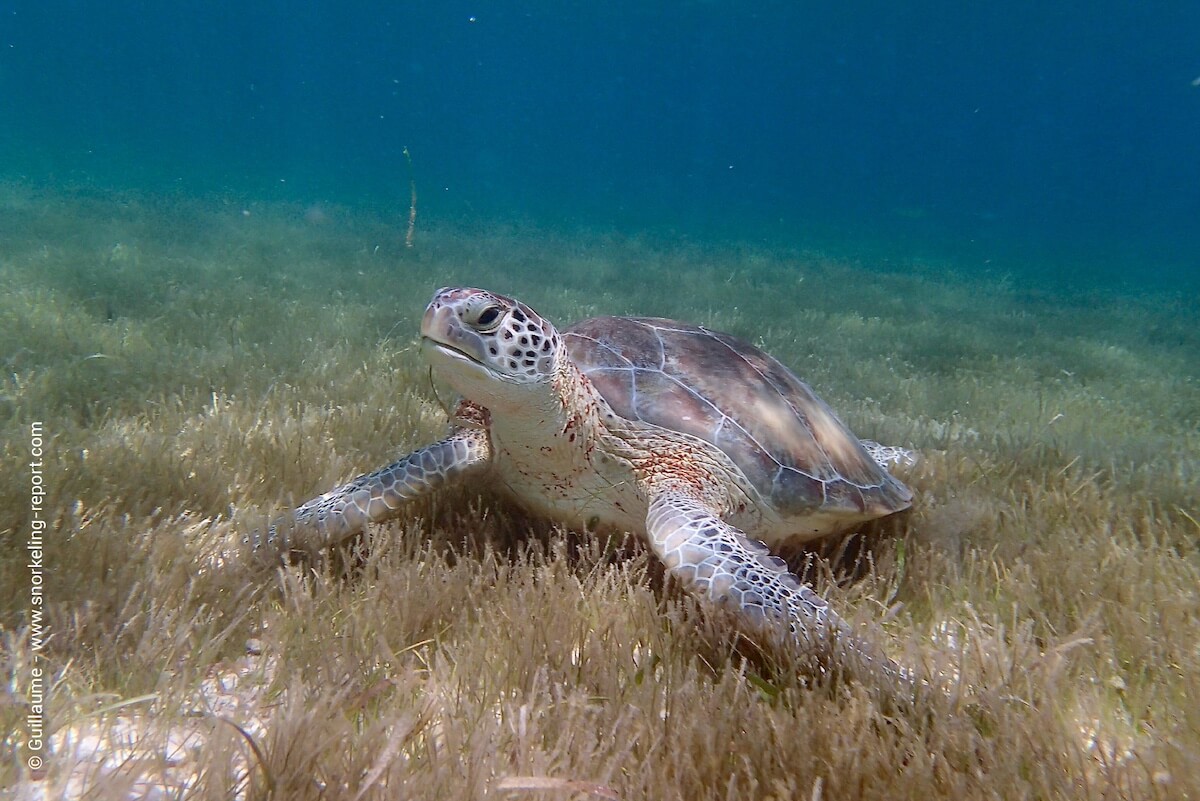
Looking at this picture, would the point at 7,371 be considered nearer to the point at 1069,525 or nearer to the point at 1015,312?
the point at 1069,525

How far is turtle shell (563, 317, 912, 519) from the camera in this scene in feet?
9.29

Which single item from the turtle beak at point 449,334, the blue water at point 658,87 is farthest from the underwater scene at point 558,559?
the blue water at point 658,87

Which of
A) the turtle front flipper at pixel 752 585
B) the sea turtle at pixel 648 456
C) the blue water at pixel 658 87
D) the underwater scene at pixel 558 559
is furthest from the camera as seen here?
the blue water at pixel 658 87

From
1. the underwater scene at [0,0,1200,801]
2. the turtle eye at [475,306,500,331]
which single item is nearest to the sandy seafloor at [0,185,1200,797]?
the underwater scene at [0,0,1200,801]

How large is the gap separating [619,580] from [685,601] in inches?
10.1

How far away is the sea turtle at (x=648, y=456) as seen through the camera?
7.19 feet

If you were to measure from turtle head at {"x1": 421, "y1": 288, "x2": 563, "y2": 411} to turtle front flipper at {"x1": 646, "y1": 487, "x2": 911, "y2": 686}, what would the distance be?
27.8 inches

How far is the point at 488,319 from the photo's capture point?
2.32 meters

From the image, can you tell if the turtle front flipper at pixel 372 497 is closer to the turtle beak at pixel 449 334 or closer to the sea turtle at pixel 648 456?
the sea turtle at pixel 648 456

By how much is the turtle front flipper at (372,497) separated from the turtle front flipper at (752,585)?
952mm

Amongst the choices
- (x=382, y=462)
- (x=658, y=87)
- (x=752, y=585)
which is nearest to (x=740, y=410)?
(x=752, y=585)

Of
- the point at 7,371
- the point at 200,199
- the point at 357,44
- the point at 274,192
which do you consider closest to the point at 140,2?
the point at 357,44

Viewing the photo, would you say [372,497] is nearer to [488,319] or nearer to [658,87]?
[488,319]

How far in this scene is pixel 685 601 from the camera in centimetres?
214
